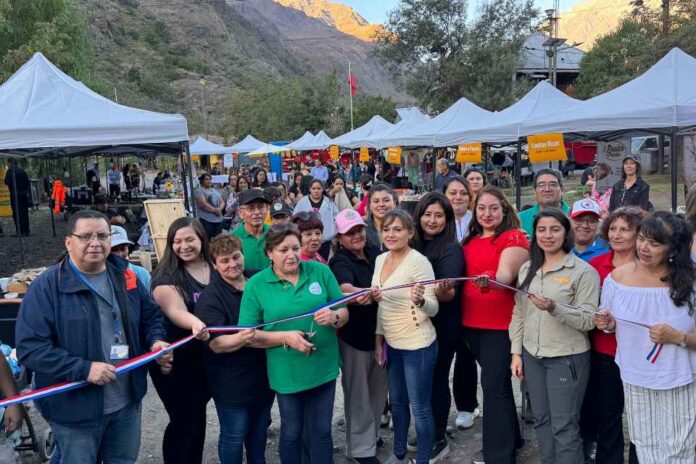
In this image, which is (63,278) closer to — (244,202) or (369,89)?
(244,202)

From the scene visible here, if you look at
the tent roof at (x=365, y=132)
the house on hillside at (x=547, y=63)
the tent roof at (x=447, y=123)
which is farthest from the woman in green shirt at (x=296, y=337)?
the house on hillside at (x=547, y=63)

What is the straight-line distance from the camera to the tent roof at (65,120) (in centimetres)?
643

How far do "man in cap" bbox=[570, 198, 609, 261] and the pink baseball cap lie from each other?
1.46 m

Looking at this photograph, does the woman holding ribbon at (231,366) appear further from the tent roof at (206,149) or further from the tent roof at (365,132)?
the tent roof at (206,149)

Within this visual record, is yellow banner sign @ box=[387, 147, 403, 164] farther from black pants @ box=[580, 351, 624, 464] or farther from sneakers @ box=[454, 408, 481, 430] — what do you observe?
black pants @ box=[580, 351, 624, 464]

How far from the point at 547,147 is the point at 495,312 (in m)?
6.78

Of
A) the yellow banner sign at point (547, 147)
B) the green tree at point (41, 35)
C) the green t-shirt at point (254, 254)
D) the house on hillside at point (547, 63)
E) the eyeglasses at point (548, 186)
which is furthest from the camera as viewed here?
the house on hillside at point (547, 63)

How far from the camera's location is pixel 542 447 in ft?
10.6

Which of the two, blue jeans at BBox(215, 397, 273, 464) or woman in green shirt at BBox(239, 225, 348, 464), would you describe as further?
blue jeans at BBox(215, 397, 273, 464)

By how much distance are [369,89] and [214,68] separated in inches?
2690

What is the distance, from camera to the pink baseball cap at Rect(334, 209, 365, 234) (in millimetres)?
→ 3510

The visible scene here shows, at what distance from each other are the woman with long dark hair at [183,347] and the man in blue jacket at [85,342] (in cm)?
35

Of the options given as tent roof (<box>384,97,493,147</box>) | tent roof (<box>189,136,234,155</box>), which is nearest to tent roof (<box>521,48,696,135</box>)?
tent roof (<box>384,97,493,147</box>)

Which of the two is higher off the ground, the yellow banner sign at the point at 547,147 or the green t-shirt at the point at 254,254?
the yellow banner sign at the point at 547,147
